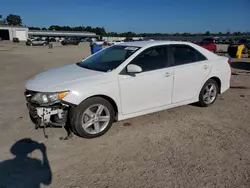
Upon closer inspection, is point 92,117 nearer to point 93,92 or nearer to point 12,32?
point 93,92

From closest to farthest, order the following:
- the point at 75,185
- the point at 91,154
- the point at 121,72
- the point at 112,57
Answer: the point at 75,185
the point at 91,154
the point at 121,72
the point at 112,57

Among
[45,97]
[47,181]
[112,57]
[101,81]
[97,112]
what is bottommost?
[47,181]

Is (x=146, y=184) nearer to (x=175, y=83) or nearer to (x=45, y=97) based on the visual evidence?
(x=45, y=97)

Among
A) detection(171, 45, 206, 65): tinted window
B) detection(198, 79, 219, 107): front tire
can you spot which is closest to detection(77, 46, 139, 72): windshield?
detection(171, 45, 206, 65): tinted window

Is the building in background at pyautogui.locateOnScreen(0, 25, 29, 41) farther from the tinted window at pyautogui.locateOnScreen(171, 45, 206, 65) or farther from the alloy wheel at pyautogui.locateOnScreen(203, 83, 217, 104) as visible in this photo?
the alloy wheel at pyautogui.locateOnScreen(203, 83, 217, 104)

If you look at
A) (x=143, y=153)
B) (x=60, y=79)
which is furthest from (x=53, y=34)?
(x=143, y=153)

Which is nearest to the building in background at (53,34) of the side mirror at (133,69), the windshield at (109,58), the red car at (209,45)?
the red car at (209,45)

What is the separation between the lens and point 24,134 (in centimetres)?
396

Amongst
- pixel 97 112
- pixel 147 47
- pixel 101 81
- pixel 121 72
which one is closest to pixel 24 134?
pixel 97 112

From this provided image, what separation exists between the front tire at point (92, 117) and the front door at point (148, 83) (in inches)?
12.9

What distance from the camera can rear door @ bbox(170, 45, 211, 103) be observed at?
4570 millimetres

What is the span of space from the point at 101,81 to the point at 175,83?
1.63 meters

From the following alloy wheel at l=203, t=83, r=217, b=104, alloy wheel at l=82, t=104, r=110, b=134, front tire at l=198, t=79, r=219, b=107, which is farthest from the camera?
alloy wheel at l=203, t=83, r=217, b=104

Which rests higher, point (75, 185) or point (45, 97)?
point (45, 97)
